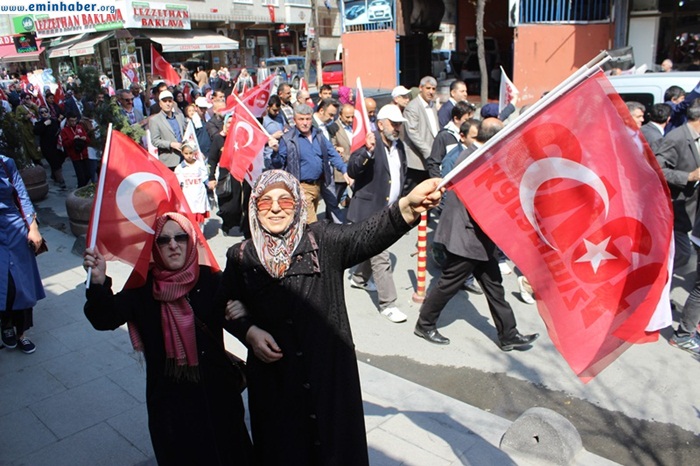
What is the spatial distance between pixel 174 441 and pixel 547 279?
1.94 m

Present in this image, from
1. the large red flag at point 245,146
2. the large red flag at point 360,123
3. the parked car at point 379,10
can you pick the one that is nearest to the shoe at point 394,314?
the large red flag at point 360,123

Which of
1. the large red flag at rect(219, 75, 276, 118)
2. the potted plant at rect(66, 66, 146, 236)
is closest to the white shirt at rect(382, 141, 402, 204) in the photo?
the large red flag at rect(219, 75, 276, 118)

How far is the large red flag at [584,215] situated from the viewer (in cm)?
251

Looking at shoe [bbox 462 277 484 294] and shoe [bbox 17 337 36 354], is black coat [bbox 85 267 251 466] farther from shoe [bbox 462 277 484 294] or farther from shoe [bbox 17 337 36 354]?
shoe [bbox 462 277 484 294]

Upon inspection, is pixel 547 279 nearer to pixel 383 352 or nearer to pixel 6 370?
pixel 383 352

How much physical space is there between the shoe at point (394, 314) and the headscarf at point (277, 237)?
11.4 ft

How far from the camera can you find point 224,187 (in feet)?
26.5

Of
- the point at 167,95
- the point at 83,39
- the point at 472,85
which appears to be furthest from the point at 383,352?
the point at 83,39

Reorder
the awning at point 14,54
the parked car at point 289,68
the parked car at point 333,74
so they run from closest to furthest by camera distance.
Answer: the parked car at point 333,74, the parked car at point 289,68, the awning at point 14,54

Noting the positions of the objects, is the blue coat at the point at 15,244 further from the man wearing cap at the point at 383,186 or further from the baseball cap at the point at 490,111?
the baseball cap at the point at 490,111

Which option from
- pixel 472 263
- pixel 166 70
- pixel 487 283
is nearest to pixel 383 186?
pixel 472 263

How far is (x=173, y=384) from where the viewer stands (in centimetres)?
303

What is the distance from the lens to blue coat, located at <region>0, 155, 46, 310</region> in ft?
16.4

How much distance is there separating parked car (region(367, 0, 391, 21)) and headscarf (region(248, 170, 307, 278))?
2165 centimetres
